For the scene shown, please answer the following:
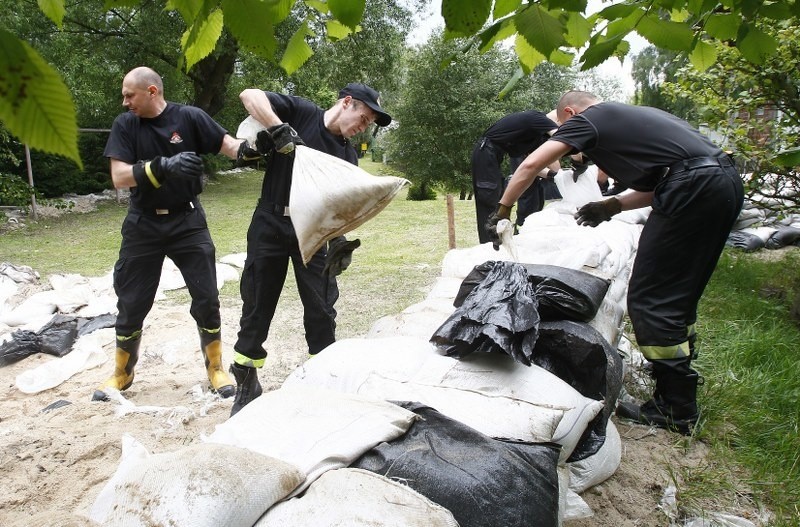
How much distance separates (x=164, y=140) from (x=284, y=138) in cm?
96

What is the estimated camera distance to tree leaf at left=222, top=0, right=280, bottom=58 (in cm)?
88

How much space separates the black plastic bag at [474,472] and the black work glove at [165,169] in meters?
1.78

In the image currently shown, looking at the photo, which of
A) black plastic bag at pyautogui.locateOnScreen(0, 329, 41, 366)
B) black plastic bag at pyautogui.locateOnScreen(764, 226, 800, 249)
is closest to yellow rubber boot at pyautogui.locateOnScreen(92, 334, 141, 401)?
black plastic bag at pyautogui.locateOnScreen(0, 329, 41, 366)

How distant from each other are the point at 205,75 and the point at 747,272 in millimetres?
12590

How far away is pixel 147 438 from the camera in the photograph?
2.52 meters

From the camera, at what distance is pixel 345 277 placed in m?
5.74

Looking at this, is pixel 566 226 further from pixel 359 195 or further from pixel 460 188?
pixel 460 188

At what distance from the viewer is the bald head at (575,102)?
367cm

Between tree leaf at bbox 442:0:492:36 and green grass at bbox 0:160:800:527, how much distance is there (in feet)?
6.27

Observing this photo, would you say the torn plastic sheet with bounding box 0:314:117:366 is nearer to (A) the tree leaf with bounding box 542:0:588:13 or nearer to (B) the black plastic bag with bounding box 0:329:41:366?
(B) the black plastic bag with bounding box 0:329:41:366

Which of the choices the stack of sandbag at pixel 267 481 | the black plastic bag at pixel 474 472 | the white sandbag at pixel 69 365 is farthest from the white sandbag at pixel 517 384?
the white sandbag at pixel 69 365

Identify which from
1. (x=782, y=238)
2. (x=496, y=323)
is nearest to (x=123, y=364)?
(x=496, y=323)

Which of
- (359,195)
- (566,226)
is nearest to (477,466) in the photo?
(359,195)

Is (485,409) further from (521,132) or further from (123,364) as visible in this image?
(521,132)
